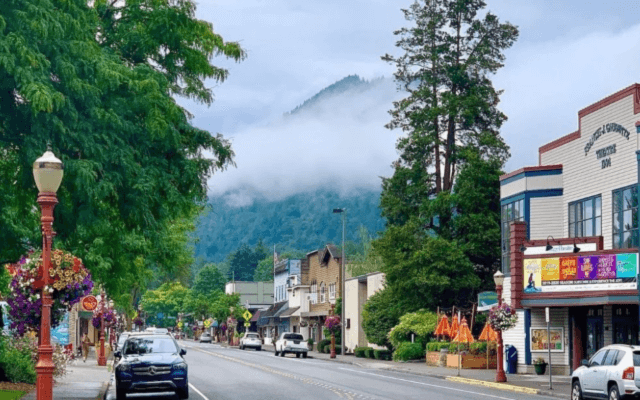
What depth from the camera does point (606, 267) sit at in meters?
39.8

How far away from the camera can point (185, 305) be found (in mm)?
182125

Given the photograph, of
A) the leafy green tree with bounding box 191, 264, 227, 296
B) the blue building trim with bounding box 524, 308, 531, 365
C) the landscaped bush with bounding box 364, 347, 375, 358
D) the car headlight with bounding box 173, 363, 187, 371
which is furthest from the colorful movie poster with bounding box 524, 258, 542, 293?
the leafy green tree with bounding box 191, 264, 227, 296

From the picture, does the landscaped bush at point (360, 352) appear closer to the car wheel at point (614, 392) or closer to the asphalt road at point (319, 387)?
the asphalt road at point (319, 387)

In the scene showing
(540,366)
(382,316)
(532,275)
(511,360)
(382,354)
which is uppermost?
(532,275)

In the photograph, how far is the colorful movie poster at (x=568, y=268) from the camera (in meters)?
41.6

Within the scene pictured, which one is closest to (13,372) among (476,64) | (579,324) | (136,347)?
(136,347)

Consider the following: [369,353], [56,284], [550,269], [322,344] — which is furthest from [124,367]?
[322,344]

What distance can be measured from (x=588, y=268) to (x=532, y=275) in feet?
10.7

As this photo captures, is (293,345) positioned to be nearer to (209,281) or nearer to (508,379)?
(508,379)

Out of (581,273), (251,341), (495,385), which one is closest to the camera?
(495,385)

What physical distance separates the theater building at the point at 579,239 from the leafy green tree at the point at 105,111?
18831 millimetres

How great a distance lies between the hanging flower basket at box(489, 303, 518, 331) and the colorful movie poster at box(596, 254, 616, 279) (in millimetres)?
3625

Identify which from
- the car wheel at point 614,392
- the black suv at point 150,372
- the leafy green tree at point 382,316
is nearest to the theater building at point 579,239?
the car wheel at point 614,392

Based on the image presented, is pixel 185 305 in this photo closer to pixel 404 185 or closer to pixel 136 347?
pixel 404 185
